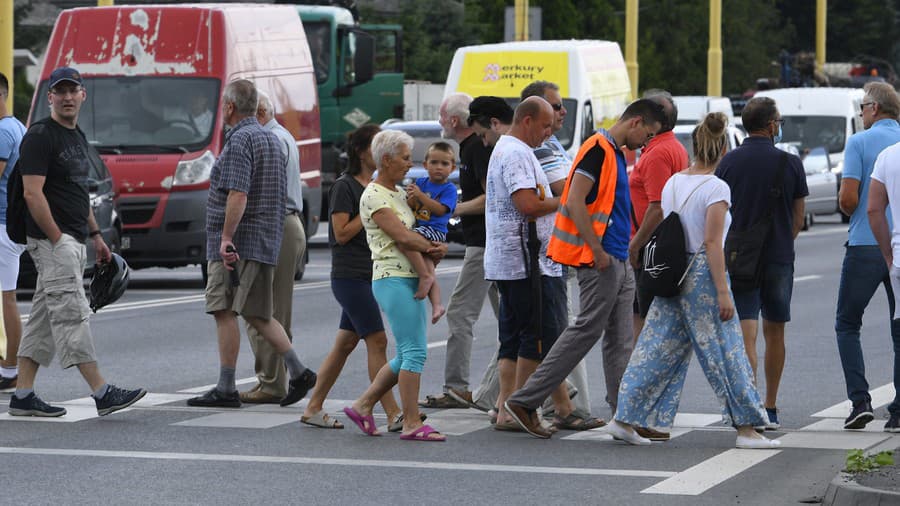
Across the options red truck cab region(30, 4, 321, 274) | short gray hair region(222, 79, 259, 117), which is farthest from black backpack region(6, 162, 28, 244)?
red truck cab region(30, 4, 321, 274)

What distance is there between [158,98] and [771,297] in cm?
1114

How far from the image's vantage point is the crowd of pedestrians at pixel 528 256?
30.9 ft

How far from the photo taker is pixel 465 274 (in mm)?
10852

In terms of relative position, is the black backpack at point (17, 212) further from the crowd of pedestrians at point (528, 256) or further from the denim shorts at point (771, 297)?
the denim shorts at point (771, 297)

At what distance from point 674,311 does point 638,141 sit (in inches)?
34.1

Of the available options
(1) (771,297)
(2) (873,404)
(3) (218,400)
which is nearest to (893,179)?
(1) (771,297)

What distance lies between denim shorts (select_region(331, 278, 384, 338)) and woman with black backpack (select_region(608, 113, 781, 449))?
53.7 inches

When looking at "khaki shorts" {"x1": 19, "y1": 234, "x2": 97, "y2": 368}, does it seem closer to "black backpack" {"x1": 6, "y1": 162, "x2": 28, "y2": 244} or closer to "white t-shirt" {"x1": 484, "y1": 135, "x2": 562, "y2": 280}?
"black backpack" {"x1": 6, "y1": 162, "x2": 28, "y2": 244}

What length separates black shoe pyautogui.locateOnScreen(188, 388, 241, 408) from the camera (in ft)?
35.5

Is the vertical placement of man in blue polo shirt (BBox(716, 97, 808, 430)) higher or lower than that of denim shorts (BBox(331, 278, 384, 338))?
higher

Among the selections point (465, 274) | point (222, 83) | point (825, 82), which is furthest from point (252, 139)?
point (825, 82)

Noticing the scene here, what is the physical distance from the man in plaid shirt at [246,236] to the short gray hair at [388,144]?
3.96 feet

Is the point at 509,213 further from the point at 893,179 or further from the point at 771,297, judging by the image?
the point at 893,179

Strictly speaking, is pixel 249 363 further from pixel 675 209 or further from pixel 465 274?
pixel 675 209
